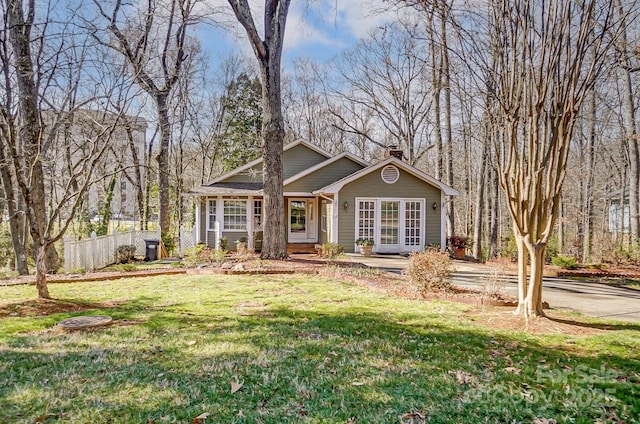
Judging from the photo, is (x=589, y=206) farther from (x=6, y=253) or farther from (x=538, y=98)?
(x=6, y=253)

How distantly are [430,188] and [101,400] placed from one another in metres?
14.8

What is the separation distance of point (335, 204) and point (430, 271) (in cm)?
863

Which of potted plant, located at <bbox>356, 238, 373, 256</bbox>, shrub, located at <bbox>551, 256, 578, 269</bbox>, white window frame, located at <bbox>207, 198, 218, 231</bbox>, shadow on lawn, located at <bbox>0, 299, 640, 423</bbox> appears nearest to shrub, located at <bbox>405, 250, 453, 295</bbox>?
shadow on lawn, located at <bbox>0, 299, 640, 423</bbox>

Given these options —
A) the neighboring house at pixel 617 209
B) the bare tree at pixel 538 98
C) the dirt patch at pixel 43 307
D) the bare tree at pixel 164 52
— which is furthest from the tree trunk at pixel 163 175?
the neighboring house at pixel 617 209

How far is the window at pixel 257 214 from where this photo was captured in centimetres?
1794

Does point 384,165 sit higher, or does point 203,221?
point 384,165

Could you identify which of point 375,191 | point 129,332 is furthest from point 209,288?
point 375,191

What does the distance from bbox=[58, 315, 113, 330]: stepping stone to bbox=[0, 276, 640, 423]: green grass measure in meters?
0.17

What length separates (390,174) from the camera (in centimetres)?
1600

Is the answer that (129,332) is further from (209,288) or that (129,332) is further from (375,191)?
(375,191)

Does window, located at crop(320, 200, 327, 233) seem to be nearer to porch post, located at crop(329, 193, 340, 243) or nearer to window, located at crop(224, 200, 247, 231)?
porch post, located at crop(329, 193, 340, 243)

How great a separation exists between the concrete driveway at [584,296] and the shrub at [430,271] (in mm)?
742

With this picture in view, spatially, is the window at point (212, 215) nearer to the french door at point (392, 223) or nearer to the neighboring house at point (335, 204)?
the neighboring house at point (335, 204)

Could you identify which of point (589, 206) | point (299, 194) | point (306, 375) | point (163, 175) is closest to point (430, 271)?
point (306, 375)
